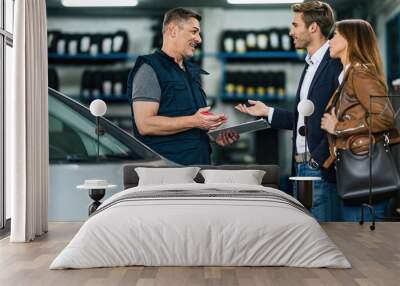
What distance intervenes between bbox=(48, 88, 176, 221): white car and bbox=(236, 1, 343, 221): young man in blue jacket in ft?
3.98

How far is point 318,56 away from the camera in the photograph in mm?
6402

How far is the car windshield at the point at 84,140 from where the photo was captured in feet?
20.7

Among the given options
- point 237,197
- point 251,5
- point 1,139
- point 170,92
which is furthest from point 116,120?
point 237,197

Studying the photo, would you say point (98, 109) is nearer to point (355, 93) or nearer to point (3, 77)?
point (3, 77)

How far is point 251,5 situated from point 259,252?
3.22 meters

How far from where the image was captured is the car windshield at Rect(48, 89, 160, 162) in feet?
20.7

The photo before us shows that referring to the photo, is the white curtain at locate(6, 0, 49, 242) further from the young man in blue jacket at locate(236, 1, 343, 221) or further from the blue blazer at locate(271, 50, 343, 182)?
the blue blazer at locate(271, 50, 343, 182)

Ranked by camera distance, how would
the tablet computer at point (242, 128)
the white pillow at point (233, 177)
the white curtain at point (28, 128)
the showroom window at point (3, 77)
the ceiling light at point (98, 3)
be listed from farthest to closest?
1. the ceiling light at point (98, 3)
2. the tablet computer at point (242, 128)
3. the white pillow at point (233, 177)
4. the showroom window at point (3, 77)
5. the white curtain at point (28, 128)

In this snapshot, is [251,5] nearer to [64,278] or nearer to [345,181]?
[345,181]

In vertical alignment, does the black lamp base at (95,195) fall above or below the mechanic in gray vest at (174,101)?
below

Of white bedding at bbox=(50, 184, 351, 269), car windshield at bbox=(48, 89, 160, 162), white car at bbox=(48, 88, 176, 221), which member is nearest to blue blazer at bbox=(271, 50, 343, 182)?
white car at bbox=(48, 88, 176, 221)

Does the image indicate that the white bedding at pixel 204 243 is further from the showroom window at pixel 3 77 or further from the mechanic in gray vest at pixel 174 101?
the mechanic in gray vest at pixel 174 101

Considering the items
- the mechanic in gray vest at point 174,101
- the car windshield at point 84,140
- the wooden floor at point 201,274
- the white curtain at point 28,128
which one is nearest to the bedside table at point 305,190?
the mechanic in gray vest at point 174,101

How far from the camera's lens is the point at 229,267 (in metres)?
4.17
